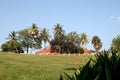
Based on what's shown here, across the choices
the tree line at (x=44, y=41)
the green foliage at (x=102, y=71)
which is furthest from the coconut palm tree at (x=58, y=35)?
the green foliage at (x=102, y=71)

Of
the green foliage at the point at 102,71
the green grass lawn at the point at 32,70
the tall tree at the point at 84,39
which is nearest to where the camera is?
the green foliage at the point at 102,71

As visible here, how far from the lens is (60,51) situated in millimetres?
125250

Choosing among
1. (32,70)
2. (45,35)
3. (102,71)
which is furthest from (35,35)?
(102,71)

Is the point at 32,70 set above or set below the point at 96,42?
below

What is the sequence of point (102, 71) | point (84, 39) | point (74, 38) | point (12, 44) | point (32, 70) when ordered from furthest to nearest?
point (84, 39) < point (74, 38) < point (12, 44) < point (32, 70) < point (102, 71)

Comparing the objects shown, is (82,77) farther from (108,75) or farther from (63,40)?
(63,40)

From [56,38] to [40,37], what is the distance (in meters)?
7.57

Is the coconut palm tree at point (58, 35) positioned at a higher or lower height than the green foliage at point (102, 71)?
higher

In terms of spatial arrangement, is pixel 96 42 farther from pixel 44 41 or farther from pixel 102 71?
pixel 102 71

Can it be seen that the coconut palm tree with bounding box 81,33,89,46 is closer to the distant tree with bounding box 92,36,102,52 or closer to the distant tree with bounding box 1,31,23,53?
the distant tree with bounding box 92,36,102,52

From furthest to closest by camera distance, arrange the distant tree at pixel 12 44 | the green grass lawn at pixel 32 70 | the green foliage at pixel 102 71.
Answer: the distant tree at pixel 12 44 → the green grass lawn at pixel 32 70 → the green foliage at pixel 102 71

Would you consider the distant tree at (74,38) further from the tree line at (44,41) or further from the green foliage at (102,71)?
the green foliage at (102,71)

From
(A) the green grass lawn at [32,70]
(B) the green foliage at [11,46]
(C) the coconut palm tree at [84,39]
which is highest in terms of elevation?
(C) the coconut palm tree at [84,39]

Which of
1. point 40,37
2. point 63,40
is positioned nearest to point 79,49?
point 63,40
